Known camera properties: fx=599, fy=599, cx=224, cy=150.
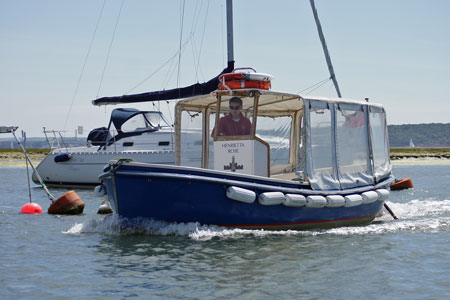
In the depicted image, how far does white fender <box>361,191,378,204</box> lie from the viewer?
1238cm

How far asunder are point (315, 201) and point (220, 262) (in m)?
2.87

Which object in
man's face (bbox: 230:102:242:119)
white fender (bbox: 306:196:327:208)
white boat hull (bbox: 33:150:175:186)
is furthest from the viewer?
white boat hull (bbox: 33:150:175:186)

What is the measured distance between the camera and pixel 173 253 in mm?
9695

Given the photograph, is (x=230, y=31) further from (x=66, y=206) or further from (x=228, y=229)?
(x=228, y=229)

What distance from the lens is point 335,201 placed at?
11625mm

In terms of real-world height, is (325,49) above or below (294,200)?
above

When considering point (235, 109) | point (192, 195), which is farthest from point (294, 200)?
point (235, 109)

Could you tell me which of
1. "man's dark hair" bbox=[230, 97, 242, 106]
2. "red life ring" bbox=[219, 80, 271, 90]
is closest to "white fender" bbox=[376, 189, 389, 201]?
"red life ring" bbox=[219, 80, 271, 90]

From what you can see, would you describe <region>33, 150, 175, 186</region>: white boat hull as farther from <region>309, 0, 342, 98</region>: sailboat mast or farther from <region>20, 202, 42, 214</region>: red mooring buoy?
<region>309, 0, 342, 98</region>: sailboat mast

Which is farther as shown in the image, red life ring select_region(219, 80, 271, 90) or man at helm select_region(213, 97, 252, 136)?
man at helm select_region(213, 97, 252, 136)

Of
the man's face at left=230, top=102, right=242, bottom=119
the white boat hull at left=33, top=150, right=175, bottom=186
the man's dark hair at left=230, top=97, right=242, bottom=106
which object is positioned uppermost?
the man's dark hair at left=230, top=97, right=242, bottom=106

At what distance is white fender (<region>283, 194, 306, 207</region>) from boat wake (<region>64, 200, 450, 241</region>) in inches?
25.9

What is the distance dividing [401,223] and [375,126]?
7.48 feet

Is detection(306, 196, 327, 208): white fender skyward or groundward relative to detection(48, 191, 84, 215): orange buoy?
skyward
